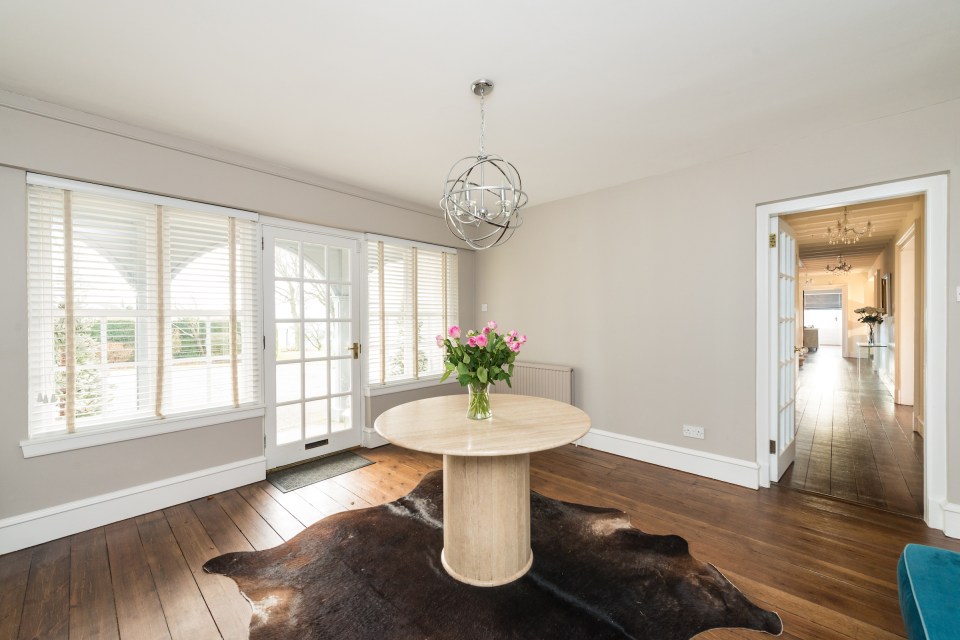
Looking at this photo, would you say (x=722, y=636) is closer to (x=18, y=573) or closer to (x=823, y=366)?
(x=18, y=573)

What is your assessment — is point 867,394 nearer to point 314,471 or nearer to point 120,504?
point 314,471

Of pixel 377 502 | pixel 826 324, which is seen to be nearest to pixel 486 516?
pixel 377 502

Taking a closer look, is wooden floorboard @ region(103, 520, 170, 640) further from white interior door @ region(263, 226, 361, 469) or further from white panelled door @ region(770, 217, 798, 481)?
white panelled door @ region(770, 217, 798, 481)

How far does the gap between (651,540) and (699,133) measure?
2.61 m

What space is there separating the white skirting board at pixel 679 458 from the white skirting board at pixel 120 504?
3030 millimetres

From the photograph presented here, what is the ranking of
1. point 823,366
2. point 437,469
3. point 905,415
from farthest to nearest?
point 823,366, point 905,415, point 437,469

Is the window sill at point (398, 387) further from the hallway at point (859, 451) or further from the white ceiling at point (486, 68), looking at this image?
the hallway at point (859, 451)

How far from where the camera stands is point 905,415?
469 cm

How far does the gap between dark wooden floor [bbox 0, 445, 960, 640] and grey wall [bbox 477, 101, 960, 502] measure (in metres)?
0.52

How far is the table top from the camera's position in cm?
160

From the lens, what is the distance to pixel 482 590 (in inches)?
70.7

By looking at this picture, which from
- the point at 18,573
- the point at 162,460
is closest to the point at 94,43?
the point at 162,460

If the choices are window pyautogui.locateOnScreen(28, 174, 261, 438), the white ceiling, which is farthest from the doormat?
the white ceiling

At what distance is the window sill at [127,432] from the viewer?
2.25 metres
